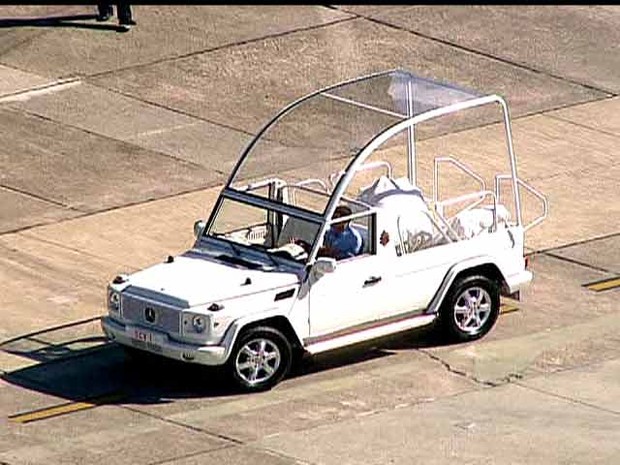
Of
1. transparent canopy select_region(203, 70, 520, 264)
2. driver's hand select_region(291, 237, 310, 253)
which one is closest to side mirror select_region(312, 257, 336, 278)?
transparent canopy select_region(203, 70, 520, 264)

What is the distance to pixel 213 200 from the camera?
848 inches

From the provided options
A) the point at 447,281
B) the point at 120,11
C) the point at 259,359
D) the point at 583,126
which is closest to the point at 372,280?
the point at 447,281

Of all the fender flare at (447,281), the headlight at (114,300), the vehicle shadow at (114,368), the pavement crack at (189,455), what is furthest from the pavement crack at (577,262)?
the pavement crack at (189,455)

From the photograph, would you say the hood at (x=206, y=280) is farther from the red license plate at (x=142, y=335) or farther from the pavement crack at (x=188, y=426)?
the pavement crack at (x=188, y=426)

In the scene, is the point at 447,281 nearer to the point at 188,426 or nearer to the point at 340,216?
the point at 340,216

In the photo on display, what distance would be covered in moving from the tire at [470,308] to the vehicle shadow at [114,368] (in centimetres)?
25

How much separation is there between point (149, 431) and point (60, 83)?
9523 millimetres

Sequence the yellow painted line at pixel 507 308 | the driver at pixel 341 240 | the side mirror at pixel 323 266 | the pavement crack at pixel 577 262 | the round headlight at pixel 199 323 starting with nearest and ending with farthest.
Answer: the round headlight at pixel 199 323, the side mirror at pixel 323 266, the driver at pixel 341 240, the yellow painted line at pixel 507 308, the pavement crack at pixel 577 262

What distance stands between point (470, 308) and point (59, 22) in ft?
34.4

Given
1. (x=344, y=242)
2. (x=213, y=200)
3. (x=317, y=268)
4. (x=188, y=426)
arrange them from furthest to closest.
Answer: (x=213, y=200) → (x=344, y=242) → (x=317, y=268) → (x=188, y=426)

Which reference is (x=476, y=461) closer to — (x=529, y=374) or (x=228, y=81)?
(x=529, y=374)

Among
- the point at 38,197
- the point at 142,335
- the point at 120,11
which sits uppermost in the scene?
the point at 120,11

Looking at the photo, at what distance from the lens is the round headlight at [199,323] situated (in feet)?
54.4

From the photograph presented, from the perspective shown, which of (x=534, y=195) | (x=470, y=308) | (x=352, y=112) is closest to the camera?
(x=470, y=308)
